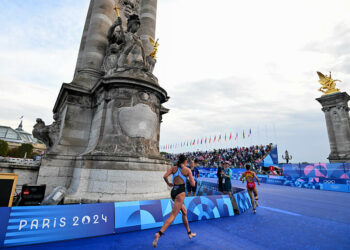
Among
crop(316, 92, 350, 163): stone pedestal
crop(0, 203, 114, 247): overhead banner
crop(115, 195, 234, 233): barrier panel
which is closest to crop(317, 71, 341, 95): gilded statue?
crop(316, 92, 350, 163): stone pedestal

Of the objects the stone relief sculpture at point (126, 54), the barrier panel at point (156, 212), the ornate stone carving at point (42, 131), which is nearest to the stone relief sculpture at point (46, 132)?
the ornate stone carving at point (42, 131)

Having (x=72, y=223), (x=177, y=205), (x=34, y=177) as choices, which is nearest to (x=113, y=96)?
(x=34, y=177)

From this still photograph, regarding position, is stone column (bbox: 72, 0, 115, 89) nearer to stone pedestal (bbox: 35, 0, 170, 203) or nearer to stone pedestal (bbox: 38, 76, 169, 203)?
stone pedestal (bbox: 35, 0, 170, 203)

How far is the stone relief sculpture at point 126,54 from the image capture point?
8445mm

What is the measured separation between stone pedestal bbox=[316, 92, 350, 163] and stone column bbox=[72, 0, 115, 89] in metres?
27.5

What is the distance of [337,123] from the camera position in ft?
75.3

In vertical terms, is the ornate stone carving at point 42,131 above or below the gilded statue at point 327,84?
below

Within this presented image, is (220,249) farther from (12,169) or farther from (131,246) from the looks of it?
(12,169)

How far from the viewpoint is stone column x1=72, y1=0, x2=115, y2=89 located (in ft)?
31.2

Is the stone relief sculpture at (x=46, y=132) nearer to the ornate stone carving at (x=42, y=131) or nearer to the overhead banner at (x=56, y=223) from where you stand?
the ornate stone carving at (x=42, y=131)

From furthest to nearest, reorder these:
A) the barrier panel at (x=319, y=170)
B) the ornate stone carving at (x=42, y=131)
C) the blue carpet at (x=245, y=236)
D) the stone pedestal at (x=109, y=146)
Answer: the barrier panel at (x=319, y=170)
the ornate stone carving at (x=42, y=131)
the stone pedestal at (x=109, y=146)
the blue carpet at (x=245, y=236)

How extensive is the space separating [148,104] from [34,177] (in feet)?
18.0

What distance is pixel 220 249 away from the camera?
3.69 meters

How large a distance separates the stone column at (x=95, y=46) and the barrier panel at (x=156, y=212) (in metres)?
6.85
